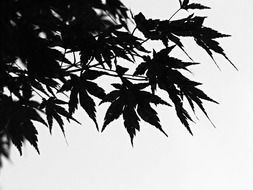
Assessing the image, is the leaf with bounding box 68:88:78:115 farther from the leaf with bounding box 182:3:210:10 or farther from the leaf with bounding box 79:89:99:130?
the leaf with bounding box 182:3:210:10

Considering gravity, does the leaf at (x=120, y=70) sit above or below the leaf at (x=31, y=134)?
above

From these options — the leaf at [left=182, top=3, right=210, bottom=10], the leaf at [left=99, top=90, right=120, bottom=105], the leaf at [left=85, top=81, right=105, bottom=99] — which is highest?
the leaf at [left=182, top=3, right=210, bottom=10]

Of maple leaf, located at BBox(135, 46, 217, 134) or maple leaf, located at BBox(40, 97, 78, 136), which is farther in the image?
maple leaf, located at BBox(40, 97, 78, 136)

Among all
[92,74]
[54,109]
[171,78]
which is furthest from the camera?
[54,109]

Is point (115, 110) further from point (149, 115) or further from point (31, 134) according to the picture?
point (31, 134)

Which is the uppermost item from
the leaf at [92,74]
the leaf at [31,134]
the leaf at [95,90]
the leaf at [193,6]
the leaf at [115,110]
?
the leaf at [193,6]

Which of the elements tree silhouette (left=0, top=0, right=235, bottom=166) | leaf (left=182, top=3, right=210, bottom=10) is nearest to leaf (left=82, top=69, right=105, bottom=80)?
tree silhouette (left=0, top=0, right=235, bottom=166)

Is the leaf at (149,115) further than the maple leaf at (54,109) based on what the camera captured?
No

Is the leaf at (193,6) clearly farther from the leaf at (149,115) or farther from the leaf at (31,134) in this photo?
the leaf at (31,134)

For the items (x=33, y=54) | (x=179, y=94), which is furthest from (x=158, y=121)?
(x=33, y=54)

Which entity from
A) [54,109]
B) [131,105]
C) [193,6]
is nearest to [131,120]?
[131,105]

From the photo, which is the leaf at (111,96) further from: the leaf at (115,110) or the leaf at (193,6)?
the leaf at (193,6)

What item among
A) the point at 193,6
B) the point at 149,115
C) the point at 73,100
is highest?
the point at 193,6

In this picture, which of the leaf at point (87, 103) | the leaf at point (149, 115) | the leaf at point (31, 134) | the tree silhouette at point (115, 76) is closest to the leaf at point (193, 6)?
the tree silhouette at point (115, 76)
